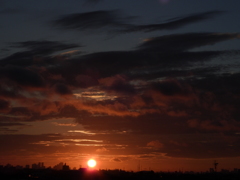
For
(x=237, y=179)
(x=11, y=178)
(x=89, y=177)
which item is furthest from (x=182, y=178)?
(x=11, y=178)

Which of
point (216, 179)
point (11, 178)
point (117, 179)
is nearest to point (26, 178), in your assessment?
point (11, 178)

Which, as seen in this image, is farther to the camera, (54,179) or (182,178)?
(182,178)

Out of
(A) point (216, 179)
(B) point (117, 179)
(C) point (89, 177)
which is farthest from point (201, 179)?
(C) point (89, 177)

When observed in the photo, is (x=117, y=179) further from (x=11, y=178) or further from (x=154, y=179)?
(x=11, y=178)

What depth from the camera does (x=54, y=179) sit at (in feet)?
465

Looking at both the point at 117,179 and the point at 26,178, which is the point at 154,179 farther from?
the point at 26,178

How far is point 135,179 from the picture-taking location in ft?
490

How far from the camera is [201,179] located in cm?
15800

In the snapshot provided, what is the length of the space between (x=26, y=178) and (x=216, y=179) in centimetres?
7537

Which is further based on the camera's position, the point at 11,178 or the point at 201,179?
the point at 201,179

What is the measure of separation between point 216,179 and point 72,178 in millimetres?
58183

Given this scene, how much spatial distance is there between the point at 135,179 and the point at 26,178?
41129 millimetres

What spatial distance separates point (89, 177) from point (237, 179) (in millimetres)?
59652

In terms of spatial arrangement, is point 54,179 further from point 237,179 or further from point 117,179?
point 237,179
